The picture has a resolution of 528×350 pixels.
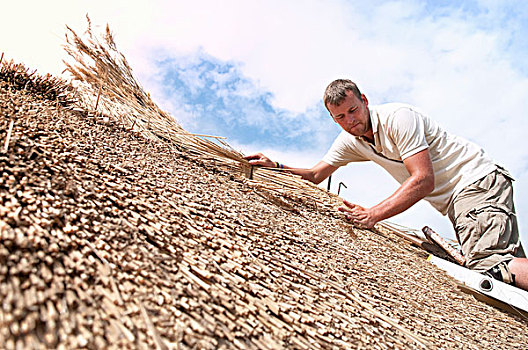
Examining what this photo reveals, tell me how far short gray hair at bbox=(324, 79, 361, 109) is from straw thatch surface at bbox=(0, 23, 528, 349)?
2.50 ft

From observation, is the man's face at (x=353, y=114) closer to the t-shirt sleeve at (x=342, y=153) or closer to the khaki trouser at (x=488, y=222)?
the t-shirt sleeve at (x=342, y=153)

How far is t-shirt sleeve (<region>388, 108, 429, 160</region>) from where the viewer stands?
2314 mm

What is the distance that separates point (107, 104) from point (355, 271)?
157cm

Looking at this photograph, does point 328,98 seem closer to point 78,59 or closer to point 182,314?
point 78,59

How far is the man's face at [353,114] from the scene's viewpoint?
2.40m

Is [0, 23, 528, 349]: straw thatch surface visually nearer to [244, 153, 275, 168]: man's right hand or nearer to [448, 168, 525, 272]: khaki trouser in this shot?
[244, 153, 275, 168]: man's right hand

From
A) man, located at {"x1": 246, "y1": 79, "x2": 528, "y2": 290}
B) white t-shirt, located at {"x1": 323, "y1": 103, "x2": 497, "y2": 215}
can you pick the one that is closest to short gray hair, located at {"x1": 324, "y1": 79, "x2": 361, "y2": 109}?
man, located at {"x1": 246, "y1": 79, "x2": 528, "y2": 290}

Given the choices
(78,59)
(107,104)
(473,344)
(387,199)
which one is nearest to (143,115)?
(107,104)

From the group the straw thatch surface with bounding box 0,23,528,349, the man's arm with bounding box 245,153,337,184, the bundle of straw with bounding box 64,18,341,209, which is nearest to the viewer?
the straw thatch surface with bounding box 0,23,528,349

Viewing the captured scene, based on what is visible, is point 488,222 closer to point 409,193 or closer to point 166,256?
point 409,193

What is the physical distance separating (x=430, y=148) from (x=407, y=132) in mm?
342

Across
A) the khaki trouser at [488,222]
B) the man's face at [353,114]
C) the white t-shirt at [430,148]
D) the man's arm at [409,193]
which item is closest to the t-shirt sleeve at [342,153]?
the white t-shirt at [430,148]

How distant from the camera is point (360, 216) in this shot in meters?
2.34

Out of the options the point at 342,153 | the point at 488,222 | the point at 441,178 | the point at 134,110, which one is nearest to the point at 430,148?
the point at 441,178
